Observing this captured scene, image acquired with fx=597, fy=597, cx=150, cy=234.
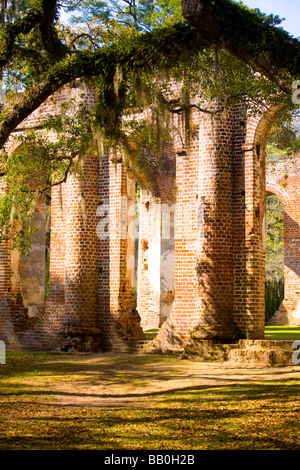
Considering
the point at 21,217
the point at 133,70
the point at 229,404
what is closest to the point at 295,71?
the point at 133,70

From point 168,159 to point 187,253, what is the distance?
7.95m

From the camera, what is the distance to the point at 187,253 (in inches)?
484

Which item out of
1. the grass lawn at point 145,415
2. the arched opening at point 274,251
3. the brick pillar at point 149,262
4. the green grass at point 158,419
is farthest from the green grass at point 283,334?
the arched opening at point 274,251

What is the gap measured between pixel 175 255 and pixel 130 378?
365 cm

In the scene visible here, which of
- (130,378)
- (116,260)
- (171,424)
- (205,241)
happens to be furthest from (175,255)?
(171,424)

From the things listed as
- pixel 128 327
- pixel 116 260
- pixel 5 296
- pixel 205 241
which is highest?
pixel 205 241

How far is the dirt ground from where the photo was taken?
7.67 m

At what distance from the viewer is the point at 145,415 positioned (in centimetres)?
639

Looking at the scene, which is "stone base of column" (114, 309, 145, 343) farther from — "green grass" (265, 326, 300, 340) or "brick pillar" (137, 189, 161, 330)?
"brick pillar" (137, 189, 161, 330)

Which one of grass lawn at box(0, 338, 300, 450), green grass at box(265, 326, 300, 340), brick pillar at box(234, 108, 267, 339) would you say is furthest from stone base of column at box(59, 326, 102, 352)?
green grass at box(265, 326, 300, 340)

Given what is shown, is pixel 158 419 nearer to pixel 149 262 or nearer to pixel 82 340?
pixel 82 340

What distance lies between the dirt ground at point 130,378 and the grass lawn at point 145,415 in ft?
0.06
